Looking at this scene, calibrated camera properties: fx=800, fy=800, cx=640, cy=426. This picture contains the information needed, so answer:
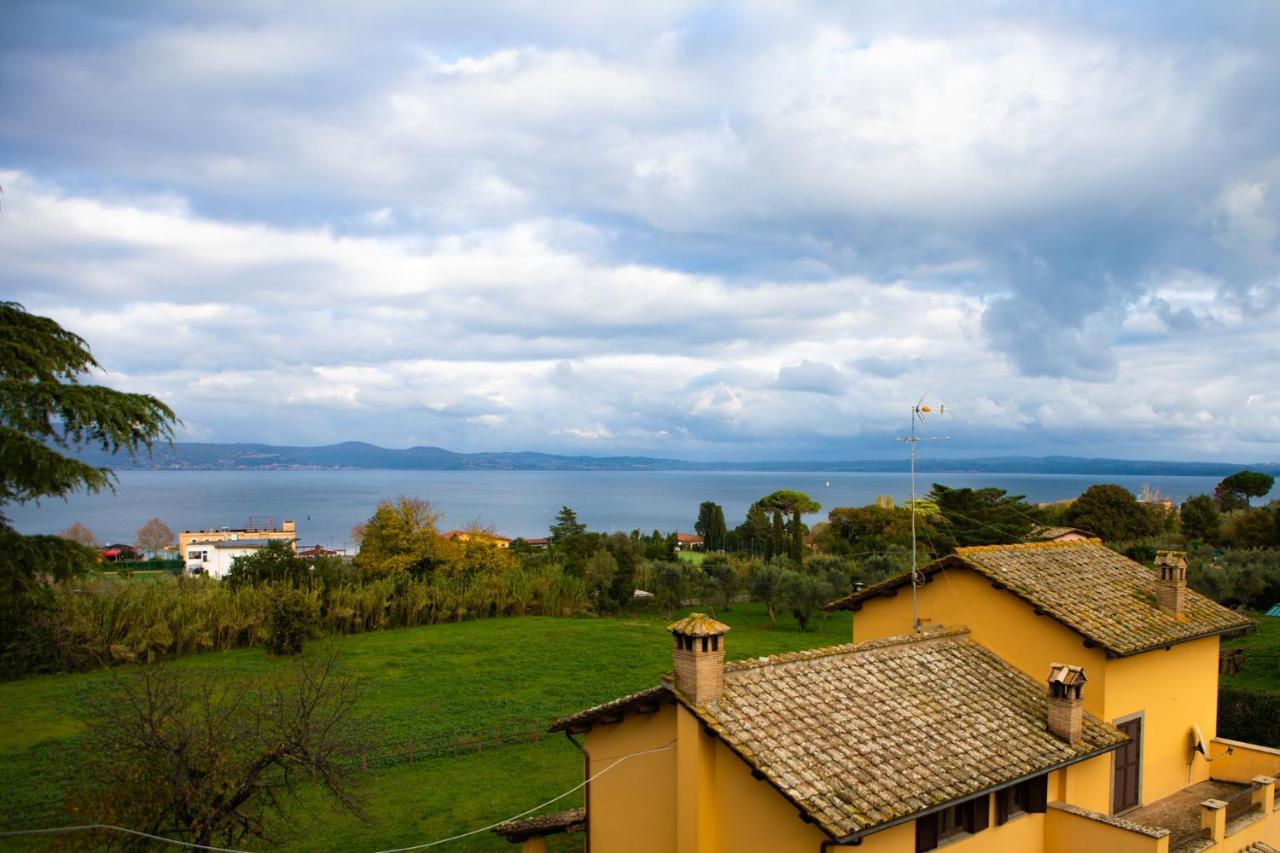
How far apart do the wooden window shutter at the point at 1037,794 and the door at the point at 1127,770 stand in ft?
7.87

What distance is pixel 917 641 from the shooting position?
12.0 meters

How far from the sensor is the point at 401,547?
39.5 m

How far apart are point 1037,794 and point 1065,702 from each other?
49.9 inches

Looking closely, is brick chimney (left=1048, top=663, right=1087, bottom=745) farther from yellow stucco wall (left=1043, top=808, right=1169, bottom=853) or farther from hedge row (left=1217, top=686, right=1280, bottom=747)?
hedge row (left=1217, top=686, right=1280, bottom=747)

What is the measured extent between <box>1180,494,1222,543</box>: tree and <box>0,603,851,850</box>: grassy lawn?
29.7 meters

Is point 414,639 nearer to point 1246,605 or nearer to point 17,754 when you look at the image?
point 17,754

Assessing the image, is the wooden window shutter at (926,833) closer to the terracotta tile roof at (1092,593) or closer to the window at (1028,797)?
the window at (1028,797)

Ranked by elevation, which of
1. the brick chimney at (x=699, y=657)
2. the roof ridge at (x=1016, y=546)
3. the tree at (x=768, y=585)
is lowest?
the tree at (x=768, y=585)

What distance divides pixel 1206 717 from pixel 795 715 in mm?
9380

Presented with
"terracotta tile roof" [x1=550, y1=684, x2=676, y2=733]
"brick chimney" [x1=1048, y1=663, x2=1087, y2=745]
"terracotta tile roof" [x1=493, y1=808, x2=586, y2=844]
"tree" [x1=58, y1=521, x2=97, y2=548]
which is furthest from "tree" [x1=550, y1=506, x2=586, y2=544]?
"brick chimney" [x1=1048, y1=663, x2=1087, y2=745]

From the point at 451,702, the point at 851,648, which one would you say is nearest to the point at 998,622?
the point at 851,648

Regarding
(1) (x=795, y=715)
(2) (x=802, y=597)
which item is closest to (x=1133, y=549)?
(2) (x=802, y=597)

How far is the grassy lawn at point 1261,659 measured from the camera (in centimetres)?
2330

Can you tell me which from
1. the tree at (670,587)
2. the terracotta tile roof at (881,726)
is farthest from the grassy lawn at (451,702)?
the terracotta tile roof at (881,726)
